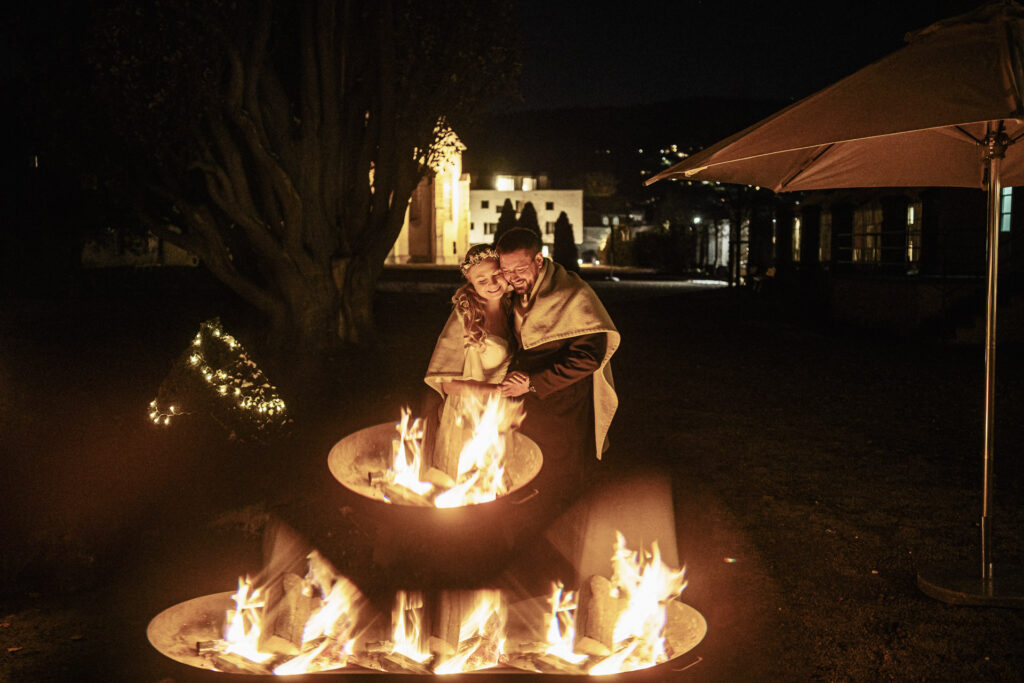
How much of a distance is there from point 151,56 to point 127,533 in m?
8.51

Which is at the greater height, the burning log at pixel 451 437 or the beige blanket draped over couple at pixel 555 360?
the beige blanket draped over couple at pixel 555 360

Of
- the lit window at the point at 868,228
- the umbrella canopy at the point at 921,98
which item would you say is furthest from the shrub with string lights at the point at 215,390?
the lit window at the point at 868,228

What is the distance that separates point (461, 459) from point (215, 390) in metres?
3.75

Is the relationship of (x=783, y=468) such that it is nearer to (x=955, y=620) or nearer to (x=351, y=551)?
(x=955, y=620)

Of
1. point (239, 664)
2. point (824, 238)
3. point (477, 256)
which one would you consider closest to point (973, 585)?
point (477, 256)

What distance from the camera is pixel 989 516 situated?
4680 millimetres

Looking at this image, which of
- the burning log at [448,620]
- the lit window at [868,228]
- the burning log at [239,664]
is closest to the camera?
the burning log at [239,664]

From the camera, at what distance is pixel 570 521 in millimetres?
4957

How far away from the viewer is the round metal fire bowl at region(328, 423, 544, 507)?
425 centimetres

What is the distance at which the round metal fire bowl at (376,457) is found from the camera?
425cm

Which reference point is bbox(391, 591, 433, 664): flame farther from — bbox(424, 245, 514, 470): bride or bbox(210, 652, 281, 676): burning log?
bbox(424, 245, 514, 470): bride

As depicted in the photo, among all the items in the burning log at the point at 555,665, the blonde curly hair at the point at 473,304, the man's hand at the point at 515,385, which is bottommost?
the burning log at the point at 555,665

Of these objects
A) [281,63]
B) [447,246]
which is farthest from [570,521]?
[447,246]

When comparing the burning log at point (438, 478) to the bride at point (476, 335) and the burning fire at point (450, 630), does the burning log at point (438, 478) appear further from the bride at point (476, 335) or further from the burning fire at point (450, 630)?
the burning fire at point (450, 630)
